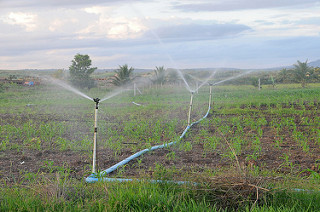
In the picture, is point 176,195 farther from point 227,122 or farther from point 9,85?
point 9,85

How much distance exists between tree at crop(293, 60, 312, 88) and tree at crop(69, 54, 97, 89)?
16.5m

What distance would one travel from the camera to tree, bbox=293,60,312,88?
2827cm

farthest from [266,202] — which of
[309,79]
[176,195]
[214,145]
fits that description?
[309,79]

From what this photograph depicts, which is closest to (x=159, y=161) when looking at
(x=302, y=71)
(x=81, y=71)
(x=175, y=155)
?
(x=175, y=155)

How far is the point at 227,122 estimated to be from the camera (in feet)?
32.3

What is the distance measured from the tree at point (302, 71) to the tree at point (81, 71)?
54.0 ft

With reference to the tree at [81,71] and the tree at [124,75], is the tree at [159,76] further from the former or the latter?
the tree at [81,71]

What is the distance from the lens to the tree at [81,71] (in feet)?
91.6

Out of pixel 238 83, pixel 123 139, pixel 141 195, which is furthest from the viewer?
pixel 238 83

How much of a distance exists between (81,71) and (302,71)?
1786 cm

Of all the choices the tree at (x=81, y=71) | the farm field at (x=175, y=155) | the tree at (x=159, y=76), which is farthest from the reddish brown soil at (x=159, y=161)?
the tree at (x=159, y=76)

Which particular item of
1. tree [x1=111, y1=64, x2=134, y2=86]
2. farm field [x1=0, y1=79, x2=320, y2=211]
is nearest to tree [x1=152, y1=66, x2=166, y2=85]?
tree [x1=111, y1=64, x2=134, y2=86]

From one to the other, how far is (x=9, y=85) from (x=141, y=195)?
2919 centimetres

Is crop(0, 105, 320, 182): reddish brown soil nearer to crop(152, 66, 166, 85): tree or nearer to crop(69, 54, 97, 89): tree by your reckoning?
crop(69, 54, 97, 89): tree
